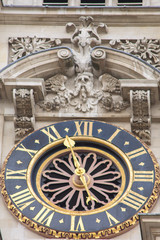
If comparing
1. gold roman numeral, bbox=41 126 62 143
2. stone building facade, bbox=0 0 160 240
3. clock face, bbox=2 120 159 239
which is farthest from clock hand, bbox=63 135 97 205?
stone building facade, bbox=0 0 160 240

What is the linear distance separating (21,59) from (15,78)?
1.65 ft

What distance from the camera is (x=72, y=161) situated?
65.7 ft

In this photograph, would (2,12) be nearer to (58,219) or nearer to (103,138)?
(103,138)

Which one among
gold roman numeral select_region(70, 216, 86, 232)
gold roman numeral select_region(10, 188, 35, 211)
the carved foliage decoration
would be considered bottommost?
gold roman numeral select_region(70, 216, 86, 232)

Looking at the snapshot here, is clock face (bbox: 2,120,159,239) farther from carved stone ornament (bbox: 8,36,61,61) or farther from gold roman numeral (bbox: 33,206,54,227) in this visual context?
carved stone ornament (bbox: 8,36,61,61)

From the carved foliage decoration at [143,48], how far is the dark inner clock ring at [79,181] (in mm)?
2203

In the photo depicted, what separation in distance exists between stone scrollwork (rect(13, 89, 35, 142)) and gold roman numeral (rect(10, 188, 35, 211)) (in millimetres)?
1215

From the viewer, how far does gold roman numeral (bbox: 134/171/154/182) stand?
1939cm

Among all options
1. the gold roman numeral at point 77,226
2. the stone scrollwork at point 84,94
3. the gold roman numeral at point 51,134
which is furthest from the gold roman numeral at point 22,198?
the stone scrollwork at point 84,94

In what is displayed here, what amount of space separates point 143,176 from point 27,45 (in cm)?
359

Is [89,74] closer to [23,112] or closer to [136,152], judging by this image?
[23,112]

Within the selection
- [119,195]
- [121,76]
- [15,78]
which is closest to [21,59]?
[15,78]

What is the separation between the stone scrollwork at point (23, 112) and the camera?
20250 mm

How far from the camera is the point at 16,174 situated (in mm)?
19594
